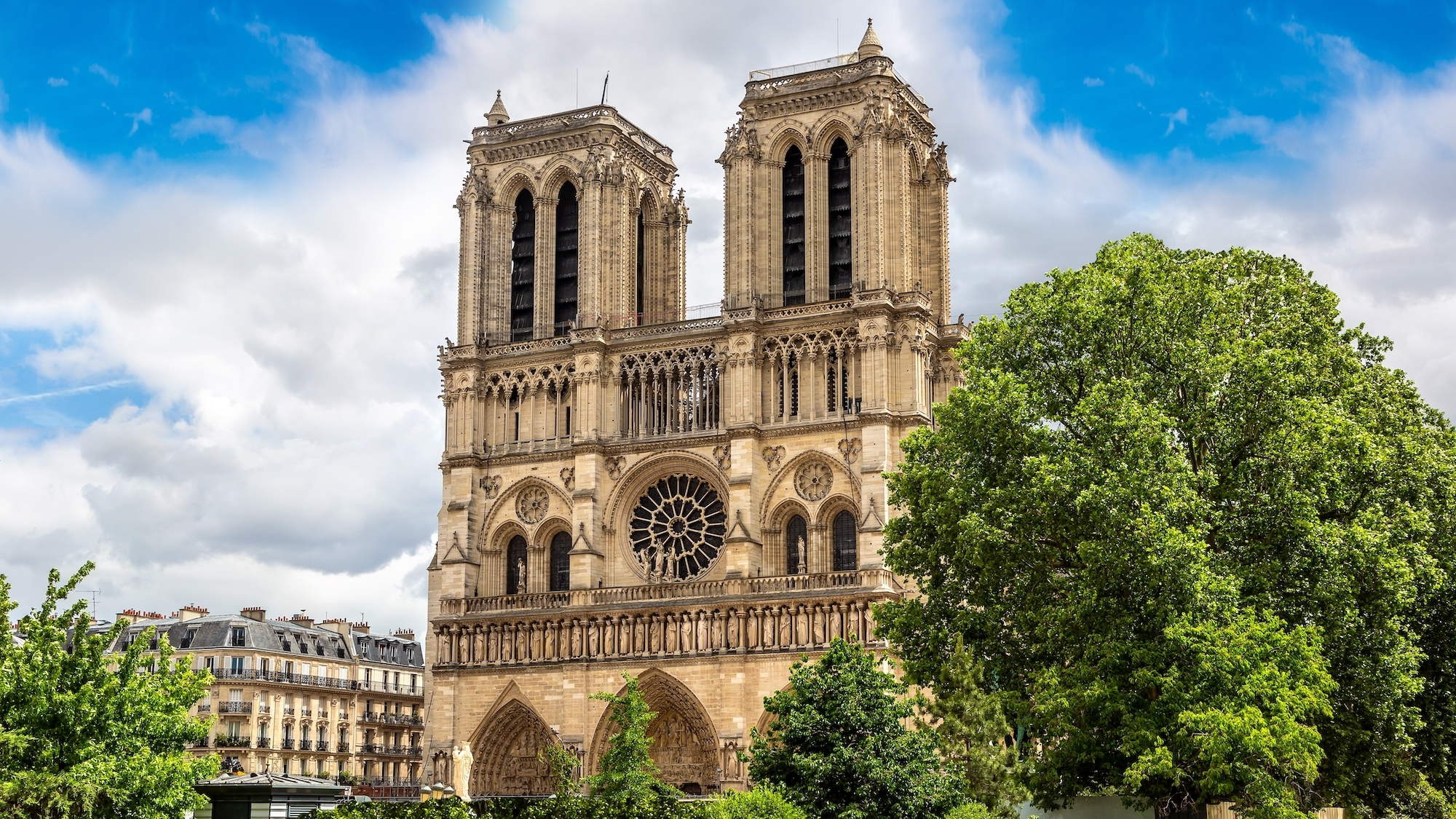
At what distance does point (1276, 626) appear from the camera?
84.9 feet

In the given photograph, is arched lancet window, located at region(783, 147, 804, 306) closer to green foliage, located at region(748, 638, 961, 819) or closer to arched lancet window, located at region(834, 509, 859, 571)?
arched lancet window, located at region(834, 509, 859, 571)

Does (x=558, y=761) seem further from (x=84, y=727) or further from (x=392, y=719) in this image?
(x=392, y=719)

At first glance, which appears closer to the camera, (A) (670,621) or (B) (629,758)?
(B) (629,758)

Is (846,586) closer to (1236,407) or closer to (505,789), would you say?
(505,789)

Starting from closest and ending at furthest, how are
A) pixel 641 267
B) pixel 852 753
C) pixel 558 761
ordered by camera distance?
pixel 852 753 → pixel 558 761 → pixel 641 267

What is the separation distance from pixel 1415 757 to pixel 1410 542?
4.49m

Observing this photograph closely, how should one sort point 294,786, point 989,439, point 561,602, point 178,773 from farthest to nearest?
point 561,602 → point 989,439 → point 294,786 → point 178,773

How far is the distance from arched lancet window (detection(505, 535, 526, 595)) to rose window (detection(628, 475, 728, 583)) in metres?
3.70

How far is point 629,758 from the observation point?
40.6m

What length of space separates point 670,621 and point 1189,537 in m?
22.0

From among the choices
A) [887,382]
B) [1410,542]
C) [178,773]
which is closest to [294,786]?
[178,773]

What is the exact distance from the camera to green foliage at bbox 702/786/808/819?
2466cm

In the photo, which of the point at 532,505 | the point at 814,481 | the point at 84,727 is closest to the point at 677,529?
the point at 814,481

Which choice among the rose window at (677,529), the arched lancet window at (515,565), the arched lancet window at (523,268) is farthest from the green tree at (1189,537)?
the arched lancet window at (523,268)
